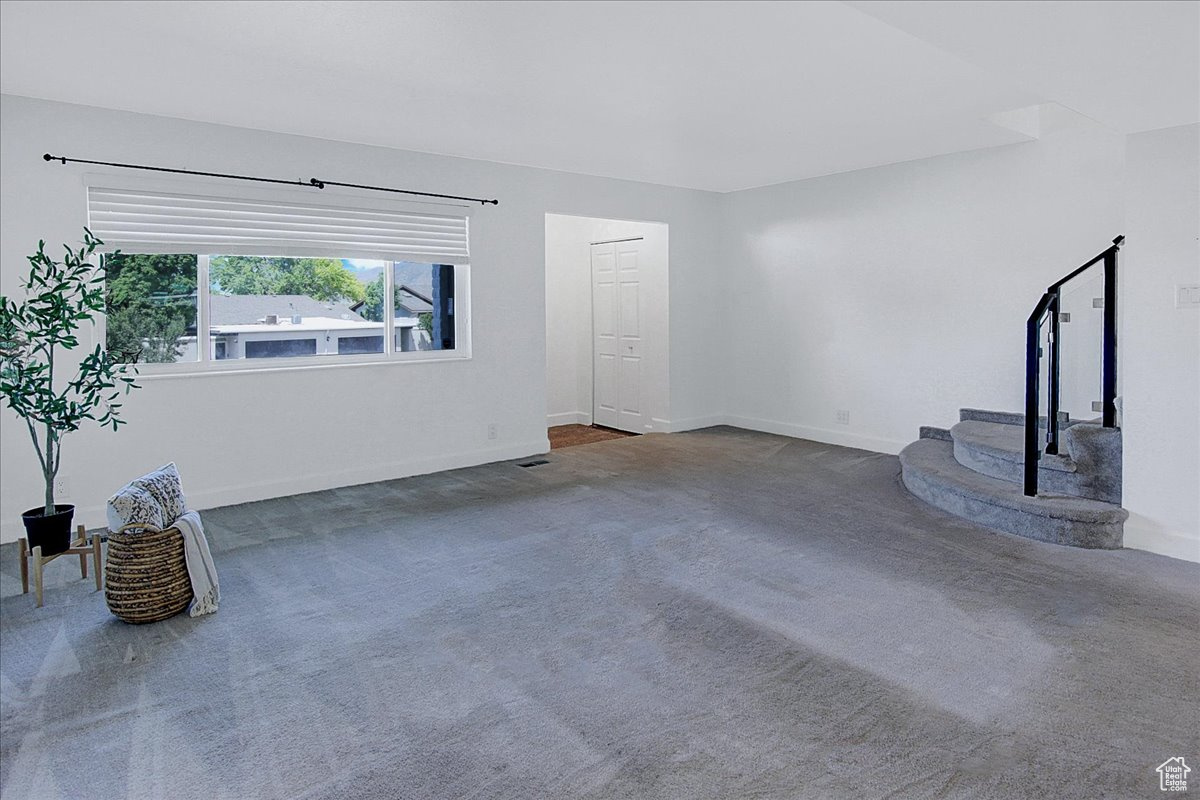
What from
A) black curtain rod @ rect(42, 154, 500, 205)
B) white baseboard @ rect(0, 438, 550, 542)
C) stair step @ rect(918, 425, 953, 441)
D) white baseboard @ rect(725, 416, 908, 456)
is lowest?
white baseboard @ rect(0, 438, 550, 542)

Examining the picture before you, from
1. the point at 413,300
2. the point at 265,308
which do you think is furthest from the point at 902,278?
the point at 265,308

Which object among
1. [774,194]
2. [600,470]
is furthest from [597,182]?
[600,470]

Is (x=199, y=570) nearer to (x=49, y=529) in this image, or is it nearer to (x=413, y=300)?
(x=49, y=529)

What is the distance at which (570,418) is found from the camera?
28.4ft

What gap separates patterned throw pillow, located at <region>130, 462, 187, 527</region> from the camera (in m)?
3.27

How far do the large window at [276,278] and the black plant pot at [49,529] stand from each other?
1.23m

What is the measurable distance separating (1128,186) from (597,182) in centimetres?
402

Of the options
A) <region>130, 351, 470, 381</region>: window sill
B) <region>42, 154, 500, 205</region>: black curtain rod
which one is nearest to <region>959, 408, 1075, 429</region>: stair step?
<region>130, 351, 470, 381</region>: window sill

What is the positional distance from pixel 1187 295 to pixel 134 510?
5.00 m

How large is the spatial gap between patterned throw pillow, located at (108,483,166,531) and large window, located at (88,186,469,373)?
1.77m

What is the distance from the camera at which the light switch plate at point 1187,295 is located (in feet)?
11.8

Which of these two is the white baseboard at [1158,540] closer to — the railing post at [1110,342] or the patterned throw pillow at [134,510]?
the railing post at [1110,342]

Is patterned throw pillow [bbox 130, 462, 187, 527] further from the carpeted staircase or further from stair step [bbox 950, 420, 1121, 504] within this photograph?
stair step [bbox 950, 420, 1121, 504]

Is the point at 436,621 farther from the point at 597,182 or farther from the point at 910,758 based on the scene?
the point at 597,182
